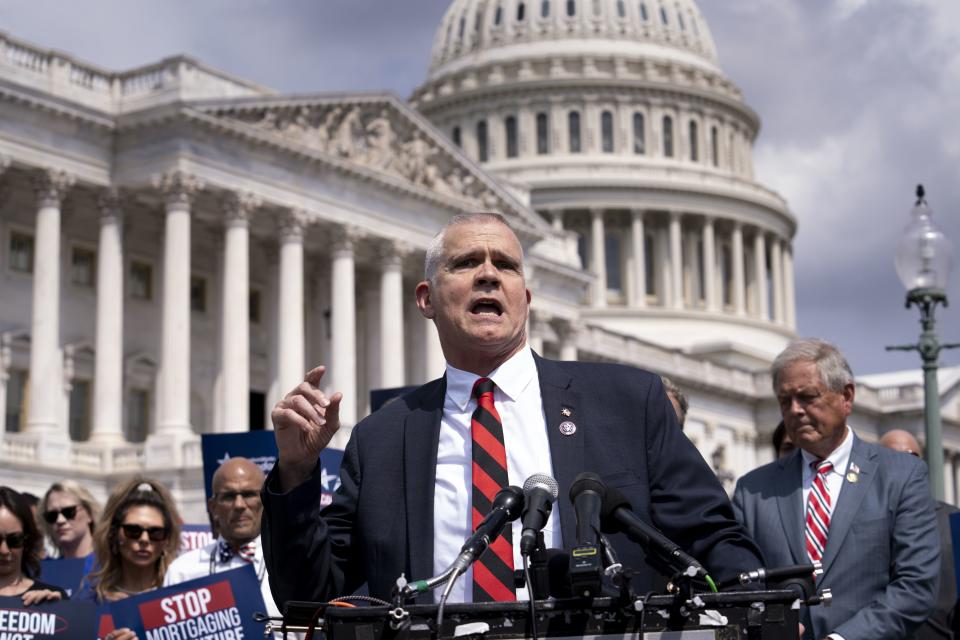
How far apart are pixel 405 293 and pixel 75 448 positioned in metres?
17.3

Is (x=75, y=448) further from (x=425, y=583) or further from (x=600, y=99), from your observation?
(x=600, y=99)

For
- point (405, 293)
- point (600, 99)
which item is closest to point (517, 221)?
point (405, 293)

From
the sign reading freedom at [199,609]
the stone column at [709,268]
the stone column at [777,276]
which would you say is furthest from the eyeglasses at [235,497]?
the stone column at [777,276]

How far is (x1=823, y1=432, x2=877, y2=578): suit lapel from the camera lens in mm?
8016

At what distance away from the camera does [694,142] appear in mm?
108562

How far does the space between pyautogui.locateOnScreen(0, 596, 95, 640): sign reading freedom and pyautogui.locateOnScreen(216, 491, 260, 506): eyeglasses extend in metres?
1.32

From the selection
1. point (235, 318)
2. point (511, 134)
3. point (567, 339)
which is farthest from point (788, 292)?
point (235, 318)

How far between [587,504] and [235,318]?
42438 millimetres

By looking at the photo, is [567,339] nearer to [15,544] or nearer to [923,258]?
[923,258]

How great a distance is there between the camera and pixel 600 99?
10569 centimetres

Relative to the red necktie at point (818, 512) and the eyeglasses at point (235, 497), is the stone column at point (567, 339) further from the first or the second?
the red necktie at point (818, 512)

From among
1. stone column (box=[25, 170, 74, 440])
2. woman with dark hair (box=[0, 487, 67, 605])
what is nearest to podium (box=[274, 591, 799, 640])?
woman with dark hair (box=[0, 487, 67, 605])

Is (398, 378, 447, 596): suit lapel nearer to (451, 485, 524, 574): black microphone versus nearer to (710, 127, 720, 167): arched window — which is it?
(451, 485, 524, 574): black microphone

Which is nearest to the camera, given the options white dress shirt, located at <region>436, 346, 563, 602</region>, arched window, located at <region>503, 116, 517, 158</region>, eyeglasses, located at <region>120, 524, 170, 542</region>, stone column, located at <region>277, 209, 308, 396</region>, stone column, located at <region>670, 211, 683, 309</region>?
white dress shirt, located at <region>436, 346, 563, 602</region>
